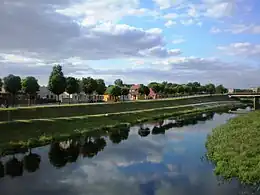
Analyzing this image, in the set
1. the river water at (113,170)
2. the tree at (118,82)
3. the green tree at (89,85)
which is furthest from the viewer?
the tree at (118,82)

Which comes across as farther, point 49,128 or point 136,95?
point 136,95

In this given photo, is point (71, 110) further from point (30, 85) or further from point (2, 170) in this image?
point (2, 170)

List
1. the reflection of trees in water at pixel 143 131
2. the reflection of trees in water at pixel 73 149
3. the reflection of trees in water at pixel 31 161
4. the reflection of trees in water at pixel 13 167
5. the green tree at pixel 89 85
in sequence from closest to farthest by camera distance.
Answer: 1. the reflection of trees in water at pixel 13 167
2. the reflection of trees in water at pixel 31 161
3. the reflection of trees in water at pixel 73 149
4. the reflection of trees in water at pixel 143 131
5. the green tree at pixel 89 85

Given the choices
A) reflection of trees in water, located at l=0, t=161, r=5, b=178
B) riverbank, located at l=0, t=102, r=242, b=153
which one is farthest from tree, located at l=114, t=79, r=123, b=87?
reflection of trees in water, located at l=0, t=161, r=5, b=178

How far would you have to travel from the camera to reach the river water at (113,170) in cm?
2605

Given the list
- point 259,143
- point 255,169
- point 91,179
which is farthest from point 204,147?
point 91,179

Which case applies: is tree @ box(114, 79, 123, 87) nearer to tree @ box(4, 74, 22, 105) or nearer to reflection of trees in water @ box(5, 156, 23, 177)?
tree @ box(4, 74, 22, 105)

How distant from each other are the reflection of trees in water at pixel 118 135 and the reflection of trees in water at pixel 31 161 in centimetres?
1443

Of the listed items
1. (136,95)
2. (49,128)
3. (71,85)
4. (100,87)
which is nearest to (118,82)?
(136,95)

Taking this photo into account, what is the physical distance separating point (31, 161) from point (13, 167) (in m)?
2.72

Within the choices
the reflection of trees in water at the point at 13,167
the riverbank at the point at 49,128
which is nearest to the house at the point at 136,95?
the riverbank at the point at 49,128

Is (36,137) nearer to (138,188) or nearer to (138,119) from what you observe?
(138,188)

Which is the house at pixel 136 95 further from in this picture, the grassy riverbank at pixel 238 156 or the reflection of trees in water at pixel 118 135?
the grassy riverbank at pixel 238 156

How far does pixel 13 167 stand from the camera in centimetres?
3294
